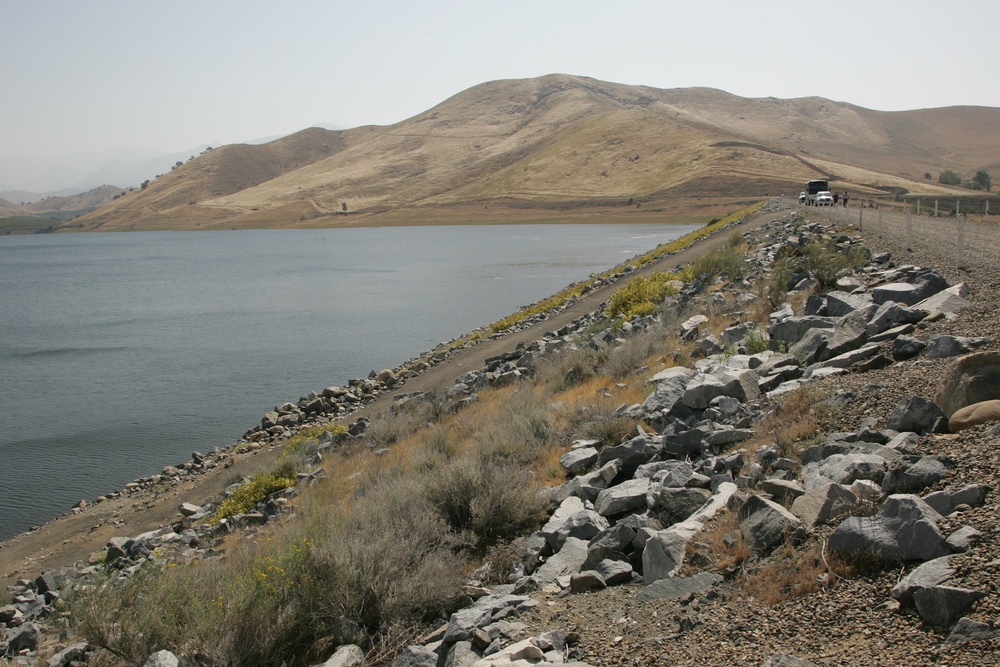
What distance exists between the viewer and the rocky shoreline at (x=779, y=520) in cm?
379

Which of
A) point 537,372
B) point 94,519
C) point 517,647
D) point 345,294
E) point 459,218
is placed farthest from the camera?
point 459,218

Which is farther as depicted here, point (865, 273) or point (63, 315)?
point (63, 315)

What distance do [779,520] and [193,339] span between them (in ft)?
98.0

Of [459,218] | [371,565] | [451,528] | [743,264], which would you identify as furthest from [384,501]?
[459,218]

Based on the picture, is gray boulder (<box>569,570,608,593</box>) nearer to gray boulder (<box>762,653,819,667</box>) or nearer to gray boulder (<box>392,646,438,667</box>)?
gray boulder (<box>392,646,438,667</box>)

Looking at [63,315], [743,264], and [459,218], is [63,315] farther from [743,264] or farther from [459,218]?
[459,218]

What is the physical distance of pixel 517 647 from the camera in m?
4.22

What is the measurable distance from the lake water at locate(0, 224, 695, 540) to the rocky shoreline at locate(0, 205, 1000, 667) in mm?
8560

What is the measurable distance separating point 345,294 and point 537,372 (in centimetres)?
3072

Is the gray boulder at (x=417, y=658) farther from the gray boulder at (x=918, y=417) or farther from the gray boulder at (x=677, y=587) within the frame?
the gray boulder at (x=918, y=417)

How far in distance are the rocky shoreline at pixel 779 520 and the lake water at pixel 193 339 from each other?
8560 mm

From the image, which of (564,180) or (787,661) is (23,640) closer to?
(787,661)

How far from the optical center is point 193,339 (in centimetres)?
3098

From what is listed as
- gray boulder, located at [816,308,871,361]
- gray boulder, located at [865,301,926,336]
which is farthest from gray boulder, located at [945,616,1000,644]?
gray boulder, located at [865,301,926,336]
